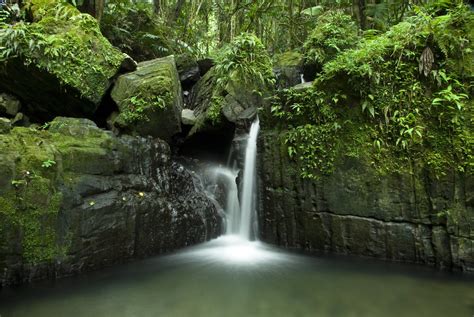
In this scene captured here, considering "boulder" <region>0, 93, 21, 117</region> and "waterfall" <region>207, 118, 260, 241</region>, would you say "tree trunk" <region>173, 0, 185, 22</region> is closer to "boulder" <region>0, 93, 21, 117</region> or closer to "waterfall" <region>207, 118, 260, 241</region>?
"waterfall" <region>207, 118, 260, 241</region>

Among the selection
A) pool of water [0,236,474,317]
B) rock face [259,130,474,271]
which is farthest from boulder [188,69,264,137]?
pool of water [0,236,474,317]

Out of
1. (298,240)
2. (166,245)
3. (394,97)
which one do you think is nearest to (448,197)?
(394,97)

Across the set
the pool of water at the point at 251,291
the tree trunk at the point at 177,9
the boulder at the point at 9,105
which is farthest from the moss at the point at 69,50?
the tree trunk at the point at 177,9

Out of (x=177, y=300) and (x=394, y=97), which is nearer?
(x=177, y=300)

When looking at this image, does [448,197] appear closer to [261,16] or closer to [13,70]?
[13,70]

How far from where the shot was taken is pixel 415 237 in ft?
18.8

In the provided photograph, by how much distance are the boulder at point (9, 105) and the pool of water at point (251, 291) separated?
418 cm

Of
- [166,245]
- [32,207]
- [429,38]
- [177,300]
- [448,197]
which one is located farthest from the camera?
[166,245]

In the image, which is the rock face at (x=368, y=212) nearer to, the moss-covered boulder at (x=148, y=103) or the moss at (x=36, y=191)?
the moss-covered boulder at (x=148, y=103)

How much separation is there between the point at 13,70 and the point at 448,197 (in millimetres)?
8528

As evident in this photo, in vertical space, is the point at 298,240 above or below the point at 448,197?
below

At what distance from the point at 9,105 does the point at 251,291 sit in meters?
6.35

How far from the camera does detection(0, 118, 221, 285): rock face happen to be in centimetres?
480

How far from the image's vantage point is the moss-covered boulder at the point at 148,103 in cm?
Answer: 715
